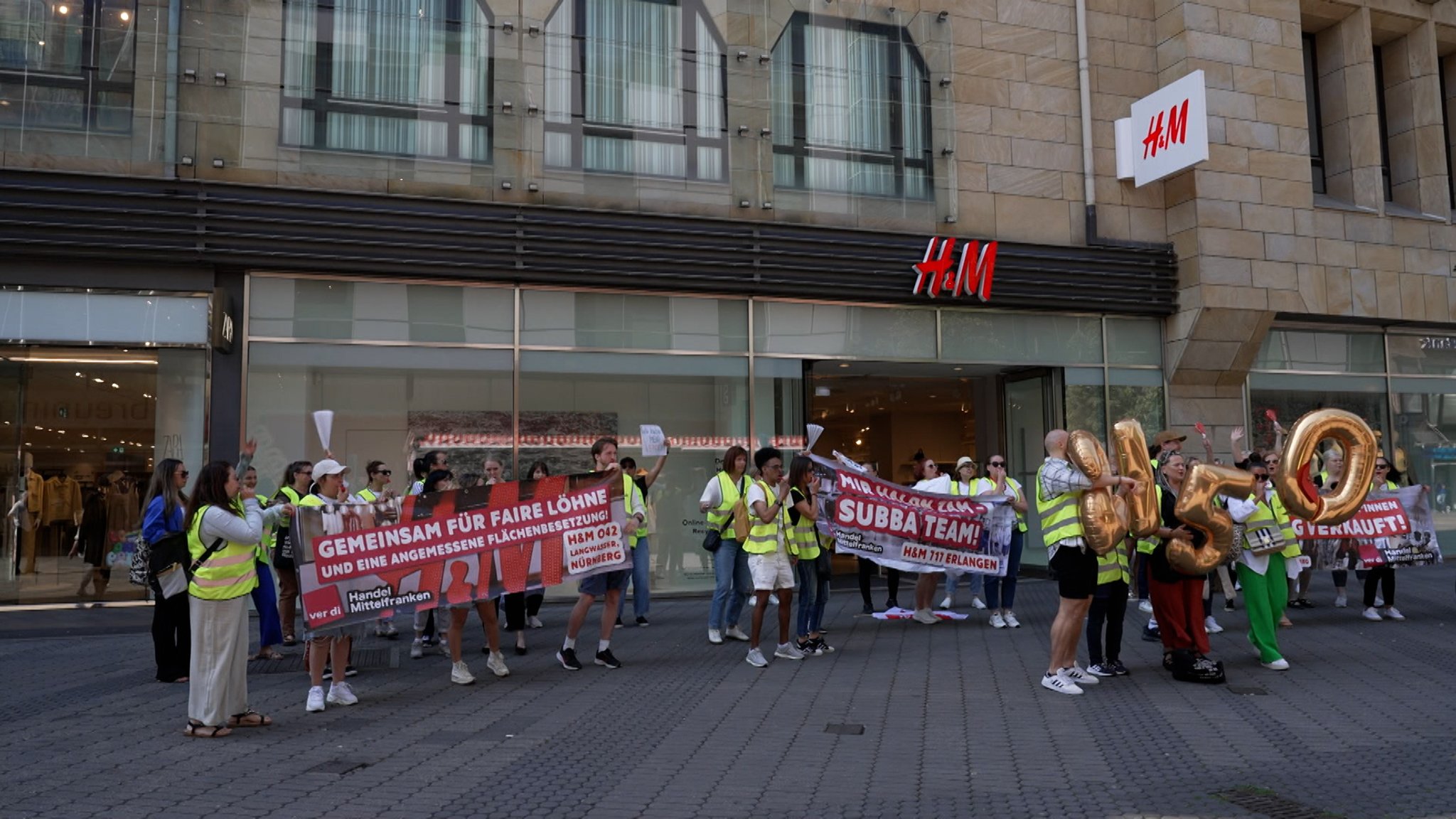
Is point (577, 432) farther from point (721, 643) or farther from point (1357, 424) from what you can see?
point (1357, 424)

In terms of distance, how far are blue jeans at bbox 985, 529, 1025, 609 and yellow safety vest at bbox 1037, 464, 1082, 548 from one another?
3384 mm

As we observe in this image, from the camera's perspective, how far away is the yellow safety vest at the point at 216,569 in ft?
21.8

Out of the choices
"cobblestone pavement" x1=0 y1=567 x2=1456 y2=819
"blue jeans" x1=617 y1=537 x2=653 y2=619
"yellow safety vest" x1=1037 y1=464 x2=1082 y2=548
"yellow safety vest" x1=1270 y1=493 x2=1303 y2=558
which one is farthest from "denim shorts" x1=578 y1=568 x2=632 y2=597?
"yellow safety vest" x1=1270 y1=493 x2=1303 y2=558

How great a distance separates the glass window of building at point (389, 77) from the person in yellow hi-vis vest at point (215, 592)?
793 centimetres

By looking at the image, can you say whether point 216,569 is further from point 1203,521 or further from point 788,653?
point 1203,521

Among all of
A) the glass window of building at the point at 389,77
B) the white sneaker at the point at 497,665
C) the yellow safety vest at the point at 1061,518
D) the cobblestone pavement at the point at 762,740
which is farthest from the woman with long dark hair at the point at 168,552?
the glass window of building at the point at 389,77

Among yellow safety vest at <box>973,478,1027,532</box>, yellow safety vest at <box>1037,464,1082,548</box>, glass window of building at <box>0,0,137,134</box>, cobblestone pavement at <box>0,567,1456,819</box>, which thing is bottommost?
cobblestone pavement at <box>0,567,1456,819</box>

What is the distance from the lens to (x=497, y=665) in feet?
28.6

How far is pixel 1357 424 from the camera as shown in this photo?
8.34m

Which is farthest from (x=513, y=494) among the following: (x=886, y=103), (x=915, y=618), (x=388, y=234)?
(x=886, y=103)

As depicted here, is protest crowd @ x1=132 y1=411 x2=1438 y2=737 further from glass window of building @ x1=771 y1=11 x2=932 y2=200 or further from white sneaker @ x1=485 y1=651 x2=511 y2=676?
glass window of building @ x1=771 y1=11 x2=932 y2=200

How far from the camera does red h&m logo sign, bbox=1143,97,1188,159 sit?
52.0 feet

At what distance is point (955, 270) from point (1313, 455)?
26.0 ft

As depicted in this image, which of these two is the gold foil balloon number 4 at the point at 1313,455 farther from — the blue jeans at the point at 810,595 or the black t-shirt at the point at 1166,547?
the blue jeans at the point at 810,595
